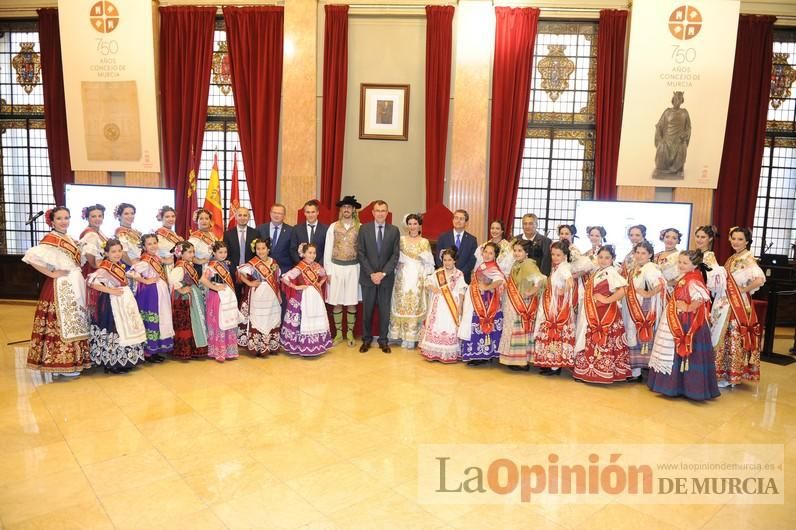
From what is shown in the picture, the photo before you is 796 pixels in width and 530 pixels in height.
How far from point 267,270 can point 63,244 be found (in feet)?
5.64

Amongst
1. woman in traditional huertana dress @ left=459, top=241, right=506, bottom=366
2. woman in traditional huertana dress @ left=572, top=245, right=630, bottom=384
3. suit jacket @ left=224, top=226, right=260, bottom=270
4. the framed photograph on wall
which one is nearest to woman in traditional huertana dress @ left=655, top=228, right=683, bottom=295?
woman in traditional huertana dress @ left=572, top=245, right=630, bottom=384

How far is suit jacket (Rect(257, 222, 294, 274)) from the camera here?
19.0ft

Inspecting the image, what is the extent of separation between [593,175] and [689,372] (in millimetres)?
4008

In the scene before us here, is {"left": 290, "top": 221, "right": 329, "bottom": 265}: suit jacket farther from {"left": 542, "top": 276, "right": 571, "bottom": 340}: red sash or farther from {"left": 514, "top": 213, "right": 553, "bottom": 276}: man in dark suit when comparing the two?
{"left": 542, "top": 276, "right": 571, "bottom": 340}: red sash

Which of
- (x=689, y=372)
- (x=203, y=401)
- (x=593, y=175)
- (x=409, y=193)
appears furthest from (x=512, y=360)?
(x=593, y=175)

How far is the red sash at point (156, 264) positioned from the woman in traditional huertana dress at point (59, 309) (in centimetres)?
57

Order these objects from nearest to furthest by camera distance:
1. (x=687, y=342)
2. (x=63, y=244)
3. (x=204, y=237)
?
(x=687, y=342) → (x=63, y=244) → (x=204, y=237)

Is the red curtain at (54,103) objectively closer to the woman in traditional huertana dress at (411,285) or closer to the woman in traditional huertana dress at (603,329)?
the woman in traditional huertana dress at (411,285)

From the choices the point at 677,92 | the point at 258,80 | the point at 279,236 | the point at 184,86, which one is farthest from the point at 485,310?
the point at 184,86

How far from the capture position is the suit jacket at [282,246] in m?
5.78

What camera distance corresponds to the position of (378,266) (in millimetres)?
5750

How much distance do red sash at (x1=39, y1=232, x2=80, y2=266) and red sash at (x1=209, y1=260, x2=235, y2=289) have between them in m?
1.10

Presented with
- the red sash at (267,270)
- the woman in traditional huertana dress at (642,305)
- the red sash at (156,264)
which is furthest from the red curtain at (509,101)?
the red sash at (156,264)

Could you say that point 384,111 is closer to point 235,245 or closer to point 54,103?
point 235,245
